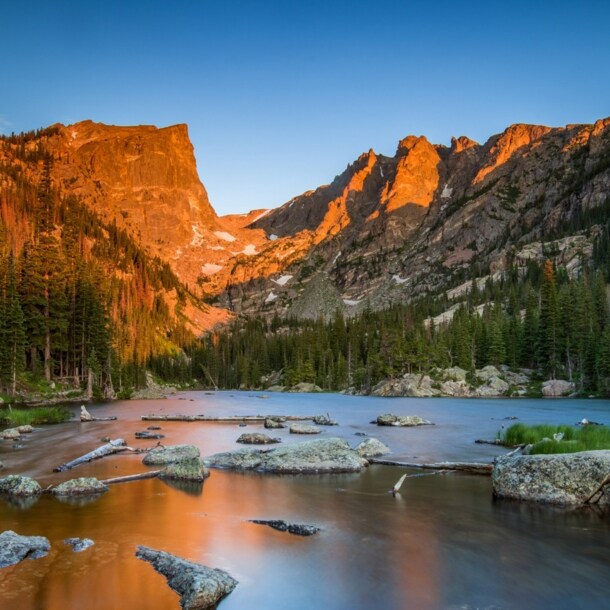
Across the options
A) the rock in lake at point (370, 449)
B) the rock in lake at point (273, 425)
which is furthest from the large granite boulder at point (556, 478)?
the rock in lake at point (273, 425)

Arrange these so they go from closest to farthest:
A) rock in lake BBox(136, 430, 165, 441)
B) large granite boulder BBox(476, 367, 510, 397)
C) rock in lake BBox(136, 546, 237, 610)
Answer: rock in lake BBox(136, 546, 237, 610), rock in lake BBox(136, 430, 165, 441), large granite boulder BBox(476, 367, 510, 397)

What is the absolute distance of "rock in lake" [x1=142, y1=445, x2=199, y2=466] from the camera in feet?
77.1

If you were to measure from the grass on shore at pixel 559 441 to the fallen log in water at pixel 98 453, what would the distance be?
20.9 meters

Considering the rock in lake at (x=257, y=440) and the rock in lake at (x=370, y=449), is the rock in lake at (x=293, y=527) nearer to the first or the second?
the rock in lake at (x=370, y=449)

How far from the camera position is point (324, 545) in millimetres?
12805

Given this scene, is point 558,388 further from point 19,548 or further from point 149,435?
point 19,548

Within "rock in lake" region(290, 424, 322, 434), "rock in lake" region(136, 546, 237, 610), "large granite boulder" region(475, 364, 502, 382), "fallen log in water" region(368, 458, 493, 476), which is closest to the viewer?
"rock in lake" region(136, 546, 237, 610)

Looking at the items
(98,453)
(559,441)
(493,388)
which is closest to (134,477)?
(98,453)

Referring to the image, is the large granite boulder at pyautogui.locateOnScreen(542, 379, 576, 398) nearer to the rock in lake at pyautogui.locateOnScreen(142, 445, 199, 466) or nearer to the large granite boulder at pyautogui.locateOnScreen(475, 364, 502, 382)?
the large granite boulder at pyautogui.locateOnScreen(475, 364, 502, 382)

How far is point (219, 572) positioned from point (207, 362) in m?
146

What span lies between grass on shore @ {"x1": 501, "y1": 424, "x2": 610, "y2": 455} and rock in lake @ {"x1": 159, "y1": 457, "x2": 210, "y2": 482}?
14.2m

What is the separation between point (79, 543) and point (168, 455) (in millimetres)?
11598

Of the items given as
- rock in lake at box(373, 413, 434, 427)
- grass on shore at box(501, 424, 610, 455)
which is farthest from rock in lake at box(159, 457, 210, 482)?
rock in lake at box(373, 413, 434, 427)

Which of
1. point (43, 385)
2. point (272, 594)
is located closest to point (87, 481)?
point (272, 594)
